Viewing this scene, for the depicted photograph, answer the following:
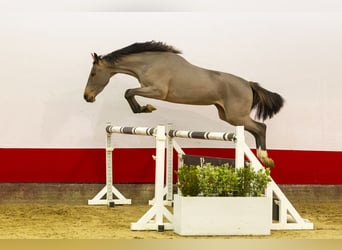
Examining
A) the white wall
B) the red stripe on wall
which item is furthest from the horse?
the red stripe on wall

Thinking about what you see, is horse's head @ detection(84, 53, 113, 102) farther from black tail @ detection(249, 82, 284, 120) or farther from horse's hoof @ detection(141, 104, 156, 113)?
black tail @ detection(249, 82, 284, 120)

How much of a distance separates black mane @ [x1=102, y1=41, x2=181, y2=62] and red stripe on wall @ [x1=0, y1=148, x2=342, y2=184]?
39.5 inches

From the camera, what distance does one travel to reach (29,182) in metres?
8.31

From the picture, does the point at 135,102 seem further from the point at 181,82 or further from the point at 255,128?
the point at 255,128

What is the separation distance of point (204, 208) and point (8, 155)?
3010 mm

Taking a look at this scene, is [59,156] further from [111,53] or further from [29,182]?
[111,53]

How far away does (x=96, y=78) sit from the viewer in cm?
791

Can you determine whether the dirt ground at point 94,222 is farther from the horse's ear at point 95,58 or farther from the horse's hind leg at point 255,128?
the horse's ear at point 95,58

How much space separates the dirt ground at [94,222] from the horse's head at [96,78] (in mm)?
1075

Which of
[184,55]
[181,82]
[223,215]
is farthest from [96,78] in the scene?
[223,215]

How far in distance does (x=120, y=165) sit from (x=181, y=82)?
1112 mm

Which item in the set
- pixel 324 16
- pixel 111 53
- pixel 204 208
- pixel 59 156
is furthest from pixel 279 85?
pixel 204 208

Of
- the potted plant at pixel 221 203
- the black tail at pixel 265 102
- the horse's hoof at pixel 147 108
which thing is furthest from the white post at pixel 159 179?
the black tail at pixel 265 102

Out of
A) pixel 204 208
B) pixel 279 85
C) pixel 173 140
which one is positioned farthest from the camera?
pixel 279 85
